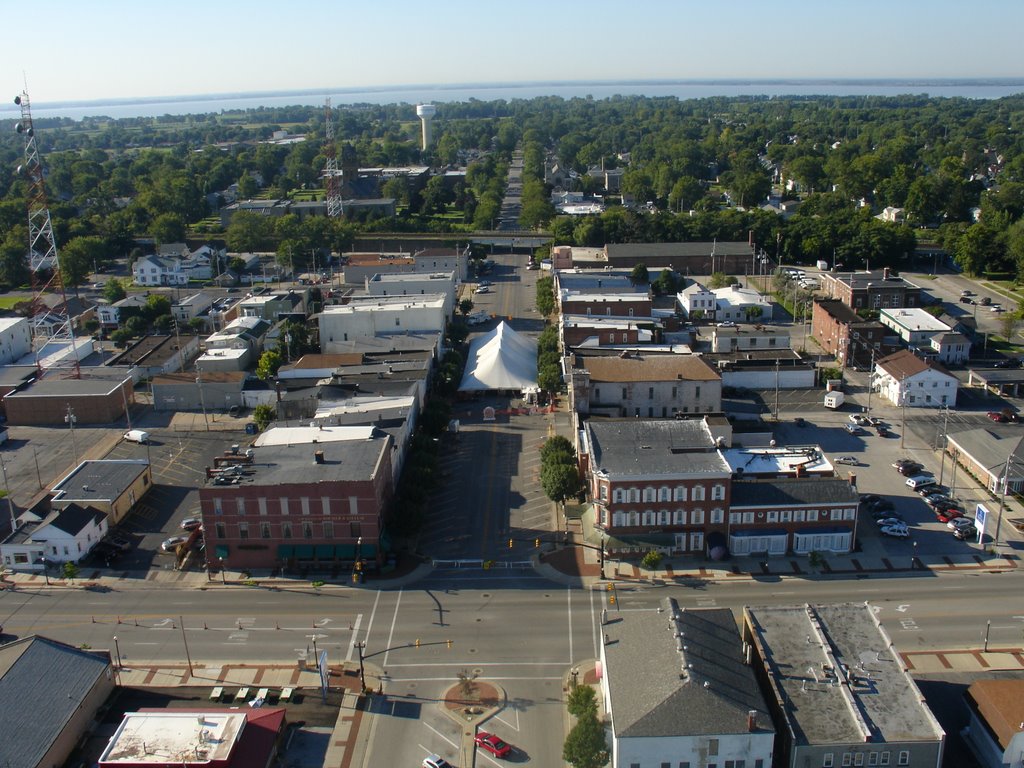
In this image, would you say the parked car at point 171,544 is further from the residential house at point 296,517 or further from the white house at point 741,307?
the white house at point 741,307

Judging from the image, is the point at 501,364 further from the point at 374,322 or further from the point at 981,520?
the point at 981,520

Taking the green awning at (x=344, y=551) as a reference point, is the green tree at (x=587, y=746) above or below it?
above

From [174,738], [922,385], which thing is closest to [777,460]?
[922,385]

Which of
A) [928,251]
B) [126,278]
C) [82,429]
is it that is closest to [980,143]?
[928,251]

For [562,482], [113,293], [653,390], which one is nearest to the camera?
[562,482]

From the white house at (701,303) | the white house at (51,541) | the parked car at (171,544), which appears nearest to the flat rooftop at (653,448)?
the parked car at (171,544)

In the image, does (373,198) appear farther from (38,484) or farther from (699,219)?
(38,484)
